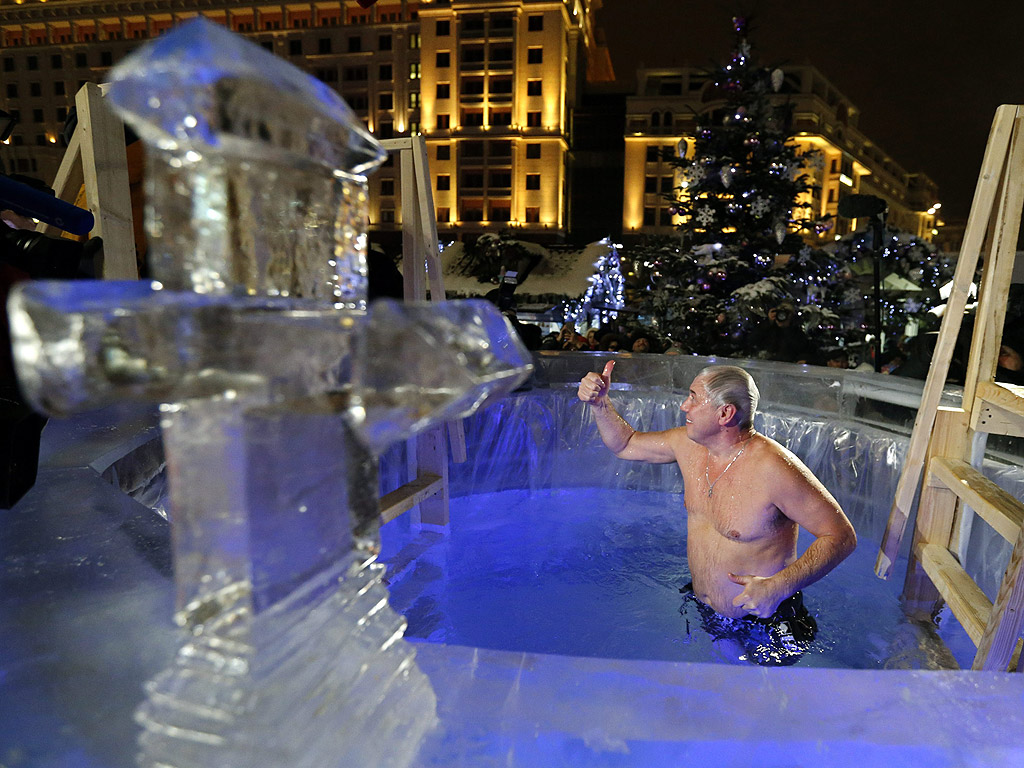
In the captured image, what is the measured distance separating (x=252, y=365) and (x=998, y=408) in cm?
276

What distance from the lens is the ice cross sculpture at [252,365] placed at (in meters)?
0.47

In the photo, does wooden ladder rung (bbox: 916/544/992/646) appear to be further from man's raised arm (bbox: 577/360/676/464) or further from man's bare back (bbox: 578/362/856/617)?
man's raised arm (bbox: 577/360/676/464)

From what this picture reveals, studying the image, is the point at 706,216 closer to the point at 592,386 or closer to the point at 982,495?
the point at 592,386

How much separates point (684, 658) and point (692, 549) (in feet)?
1.50

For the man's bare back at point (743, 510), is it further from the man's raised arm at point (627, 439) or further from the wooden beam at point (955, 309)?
the wooden beam at point (955, 309)

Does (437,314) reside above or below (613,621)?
above

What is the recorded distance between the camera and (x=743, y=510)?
2.62m

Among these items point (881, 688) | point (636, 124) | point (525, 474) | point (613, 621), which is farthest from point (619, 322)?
point (636, 124)

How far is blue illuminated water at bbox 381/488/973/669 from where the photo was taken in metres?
3.03

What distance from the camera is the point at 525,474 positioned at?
17.1 ft

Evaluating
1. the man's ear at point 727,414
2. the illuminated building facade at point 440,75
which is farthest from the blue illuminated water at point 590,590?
the illuminated building facade at point 440,75

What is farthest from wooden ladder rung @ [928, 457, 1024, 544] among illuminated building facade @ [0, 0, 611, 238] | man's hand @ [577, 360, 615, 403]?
illuminated building facade @ [0, 0, 611, 238]

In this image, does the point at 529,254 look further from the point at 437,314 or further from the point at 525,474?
the point at 437,314

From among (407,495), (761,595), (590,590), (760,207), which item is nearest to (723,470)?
(761,595)
